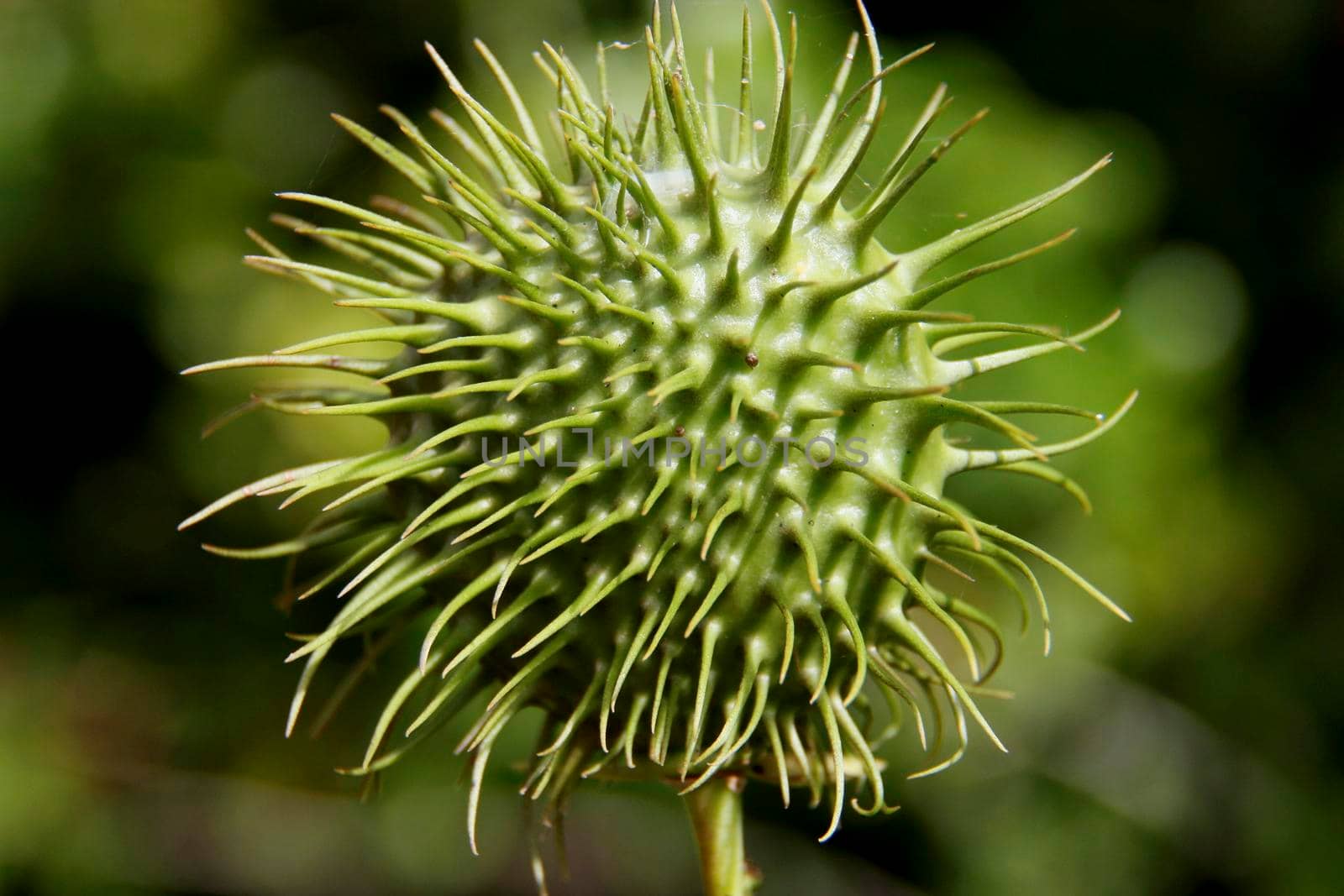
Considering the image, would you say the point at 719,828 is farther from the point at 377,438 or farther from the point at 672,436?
the point at 377,438

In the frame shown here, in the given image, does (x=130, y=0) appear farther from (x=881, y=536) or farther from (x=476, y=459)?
(x=881, y=536)

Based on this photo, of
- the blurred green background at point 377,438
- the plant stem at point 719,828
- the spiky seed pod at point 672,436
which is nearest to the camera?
the spiky seed pod at point 672,436

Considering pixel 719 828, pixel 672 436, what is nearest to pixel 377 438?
pixel 719 828

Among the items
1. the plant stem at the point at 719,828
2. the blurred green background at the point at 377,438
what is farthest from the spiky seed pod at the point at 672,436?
the blurred green background at the point at 377,438

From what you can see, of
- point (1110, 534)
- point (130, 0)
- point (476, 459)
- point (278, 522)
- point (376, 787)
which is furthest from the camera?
point (130, 0)

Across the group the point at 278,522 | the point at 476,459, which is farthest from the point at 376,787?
the point at 278,522

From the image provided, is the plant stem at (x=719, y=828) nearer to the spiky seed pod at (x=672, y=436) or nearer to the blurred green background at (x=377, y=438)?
the spiky seed pod at (x=672, y=436)
